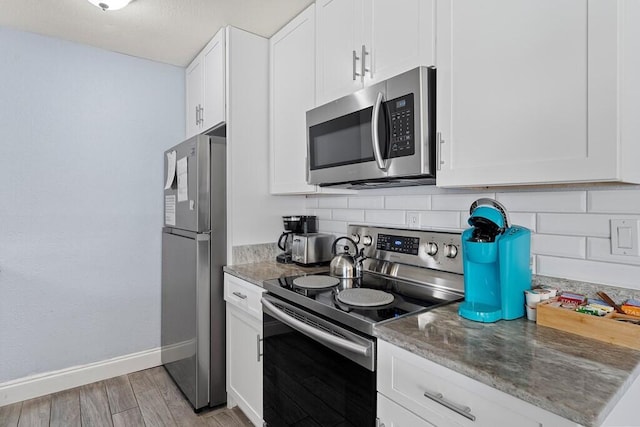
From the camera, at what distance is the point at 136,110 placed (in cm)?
258

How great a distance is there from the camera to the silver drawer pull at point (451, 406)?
2.71ft

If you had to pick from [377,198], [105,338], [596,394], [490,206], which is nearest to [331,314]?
[490,206]

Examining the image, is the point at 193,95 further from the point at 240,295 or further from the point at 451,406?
the point at 451,406

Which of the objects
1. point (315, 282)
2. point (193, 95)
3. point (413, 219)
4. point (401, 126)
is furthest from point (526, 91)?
point (193, 95)

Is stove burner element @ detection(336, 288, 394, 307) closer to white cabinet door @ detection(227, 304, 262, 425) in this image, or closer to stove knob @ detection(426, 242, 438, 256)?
stove knob @ detection(426, 242, 438, 256)

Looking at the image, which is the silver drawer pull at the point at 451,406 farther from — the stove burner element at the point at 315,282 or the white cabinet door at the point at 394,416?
the stove burner element at the point at 315,282

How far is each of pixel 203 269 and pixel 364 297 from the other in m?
1.07

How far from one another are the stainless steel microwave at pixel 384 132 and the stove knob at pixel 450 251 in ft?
0.96

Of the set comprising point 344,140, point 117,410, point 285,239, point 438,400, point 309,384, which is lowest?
point 117,410

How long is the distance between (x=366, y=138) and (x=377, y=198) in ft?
1.71

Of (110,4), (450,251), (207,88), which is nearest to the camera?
(450,251)

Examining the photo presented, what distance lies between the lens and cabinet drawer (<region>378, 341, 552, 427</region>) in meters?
0.76

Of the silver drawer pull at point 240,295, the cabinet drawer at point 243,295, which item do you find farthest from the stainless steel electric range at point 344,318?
the silver drawer pull at point 240,295

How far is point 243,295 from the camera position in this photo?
1838mm
